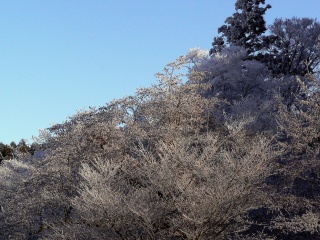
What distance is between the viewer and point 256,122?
28219 mm

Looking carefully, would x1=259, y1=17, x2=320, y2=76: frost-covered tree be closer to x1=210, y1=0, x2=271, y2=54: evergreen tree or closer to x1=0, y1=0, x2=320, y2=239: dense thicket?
x1=210, y1=0, x2=271, y2=54: evergreen tree

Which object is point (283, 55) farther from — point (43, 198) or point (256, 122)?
point (43, 198)

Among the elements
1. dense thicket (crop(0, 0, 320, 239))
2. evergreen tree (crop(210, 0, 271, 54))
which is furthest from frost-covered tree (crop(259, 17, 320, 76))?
dense thicket (crop(0, 0, 320, 239))

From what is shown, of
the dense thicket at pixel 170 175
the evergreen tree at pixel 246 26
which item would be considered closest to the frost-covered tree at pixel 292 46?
the evergreen tree at pixel 246 26

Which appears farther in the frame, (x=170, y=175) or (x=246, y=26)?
(x=246, y=26)

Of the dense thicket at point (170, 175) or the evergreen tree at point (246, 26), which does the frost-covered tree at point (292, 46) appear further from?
the dense thicket at point (170, 175)

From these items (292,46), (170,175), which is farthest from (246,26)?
(170,175)

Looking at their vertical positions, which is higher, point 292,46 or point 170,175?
point 292,46

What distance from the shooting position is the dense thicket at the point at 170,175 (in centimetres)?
1461

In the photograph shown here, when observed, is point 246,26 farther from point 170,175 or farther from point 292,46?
point 170,175

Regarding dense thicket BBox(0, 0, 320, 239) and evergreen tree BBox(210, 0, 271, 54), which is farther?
evergreen tree BBox(210, 0, 271, 54)

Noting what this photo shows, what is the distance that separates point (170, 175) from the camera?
15.0 metres

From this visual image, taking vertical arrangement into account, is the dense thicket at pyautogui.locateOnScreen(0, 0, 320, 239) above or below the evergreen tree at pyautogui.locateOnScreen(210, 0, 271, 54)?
below

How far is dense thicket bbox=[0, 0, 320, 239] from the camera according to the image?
14609mm
